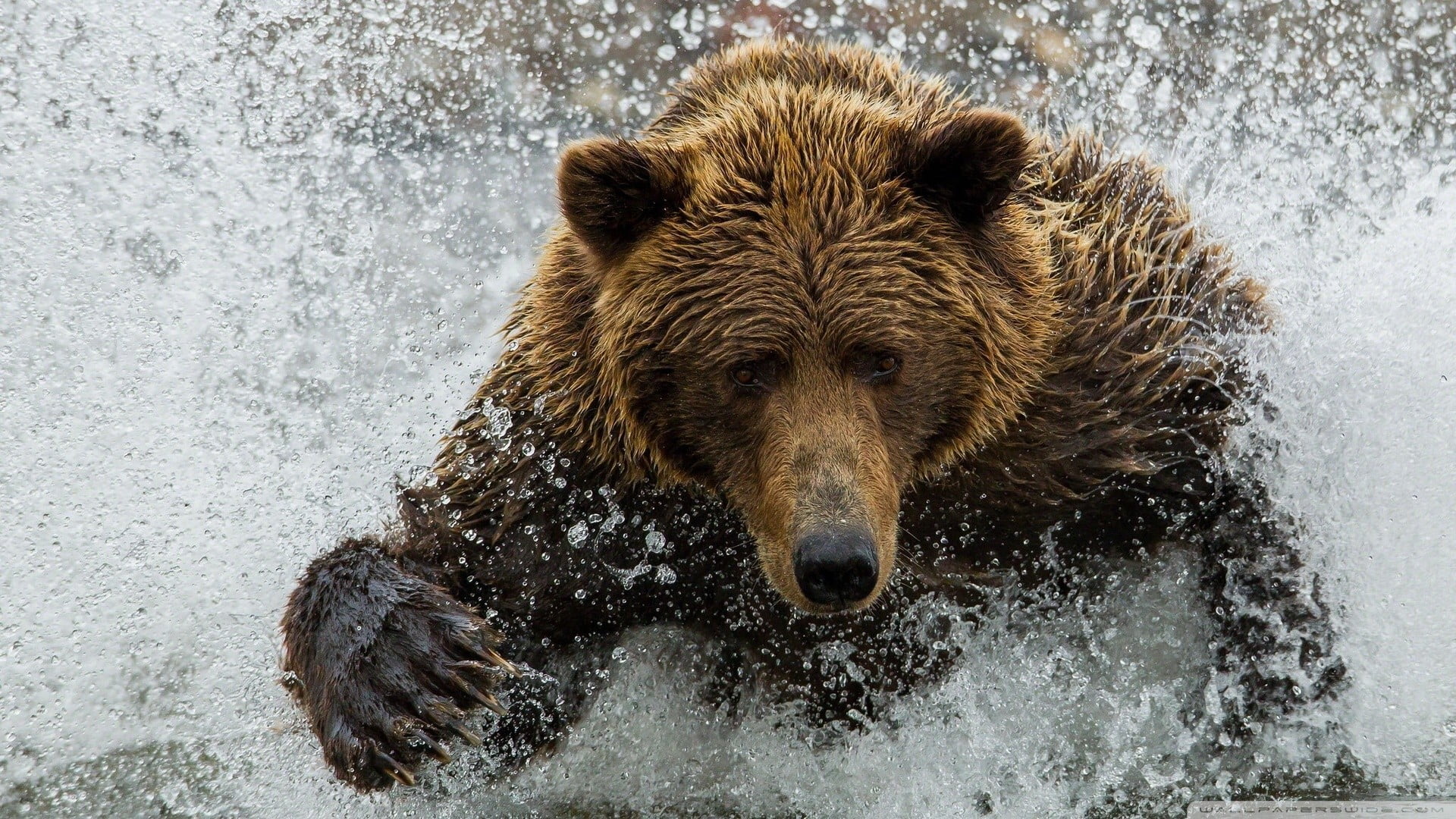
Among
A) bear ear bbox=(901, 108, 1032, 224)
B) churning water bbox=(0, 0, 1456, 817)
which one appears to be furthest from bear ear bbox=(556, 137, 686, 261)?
churning water bbox=(0, 0, 1456, 817)

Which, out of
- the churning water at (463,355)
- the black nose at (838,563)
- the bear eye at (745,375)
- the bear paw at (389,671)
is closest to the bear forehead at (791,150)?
the bear eye at (745,375)

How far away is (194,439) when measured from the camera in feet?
20.4

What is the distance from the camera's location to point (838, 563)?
132 inches

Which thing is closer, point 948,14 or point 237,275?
point 237,275

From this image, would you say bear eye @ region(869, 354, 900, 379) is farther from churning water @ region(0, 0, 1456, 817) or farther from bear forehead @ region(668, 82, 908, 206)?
Result: churning water @ region(0, 0, 1456, 817)

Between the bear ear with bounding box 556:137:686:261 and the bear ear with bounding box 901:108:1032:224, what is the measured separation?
2.23 ft

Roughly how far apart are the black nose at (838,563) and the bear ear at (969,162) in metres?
1.06

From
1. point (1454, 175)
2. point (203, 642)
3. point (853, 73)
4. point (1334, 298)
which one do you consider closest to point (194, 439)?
point (203, 642)

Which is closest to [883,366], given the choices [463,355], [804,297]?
[804,297]

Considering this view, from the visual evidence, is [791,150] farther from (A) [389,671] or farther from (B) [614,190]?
(A) [389,671]

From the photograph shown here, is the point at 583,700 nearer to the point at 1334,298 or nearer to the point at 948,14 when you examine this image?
the point at 1334,298

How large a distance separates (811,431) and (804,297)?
1.22ft

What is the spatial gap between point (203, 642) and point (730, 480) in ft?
9.01

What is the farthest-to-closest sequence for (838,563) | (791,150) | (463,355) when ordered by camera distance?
(463,355) → (791,150) → (838,563)
